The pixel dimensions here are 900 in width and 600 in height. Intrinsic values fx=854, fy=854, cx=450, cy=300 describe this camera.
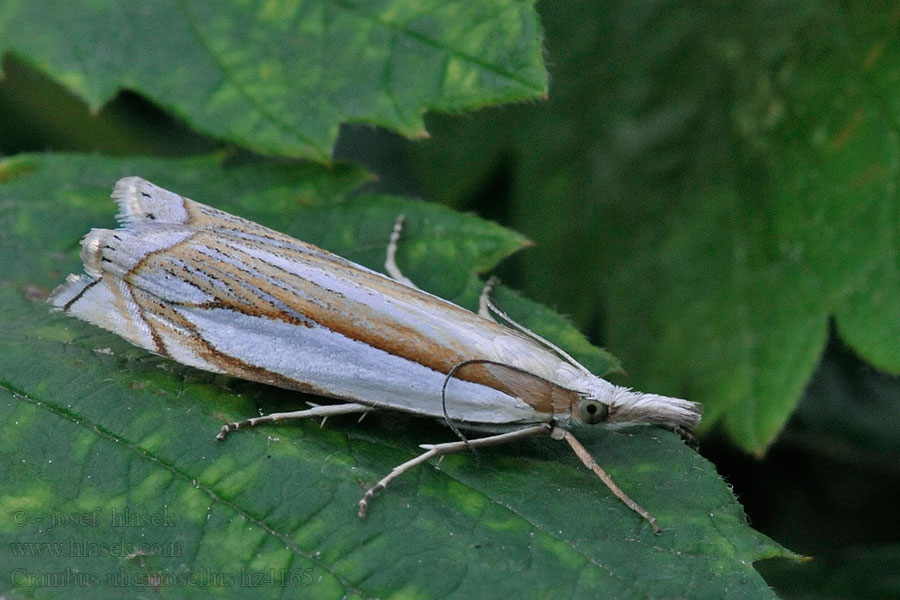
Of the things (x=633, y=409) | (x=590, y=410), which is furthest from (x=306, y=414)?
(x=633, y=409)

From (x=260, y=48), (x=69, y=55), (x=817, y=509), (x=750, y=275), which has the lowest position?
(x=817, y=509)

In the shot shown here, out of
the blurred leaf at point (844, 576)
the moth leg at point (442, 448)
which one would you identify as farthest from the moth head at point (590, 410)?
the blurred leaf at point (844, 576)

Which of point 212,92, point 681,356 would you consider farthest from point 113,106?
point 681,356

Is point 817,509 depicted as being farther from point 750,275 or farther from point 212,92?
point 212,92

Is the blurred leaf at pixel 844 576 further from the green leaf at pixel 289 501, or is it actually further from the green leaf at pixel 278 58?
the green leaf at pixel 278 58

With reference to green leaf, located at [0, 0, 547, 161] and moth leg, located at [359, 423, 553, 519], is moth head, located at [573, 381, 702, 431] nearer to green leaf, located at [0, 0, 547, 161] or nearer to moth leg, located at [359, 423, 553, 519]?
moth leg, located at [359, 423, 553, 519]

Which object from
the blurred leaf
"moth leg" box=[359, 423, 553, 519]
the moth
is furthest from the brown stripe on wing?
the blurred leaf

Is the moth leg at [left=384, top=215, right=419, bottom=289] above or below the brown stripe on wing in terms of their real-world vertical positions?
above
